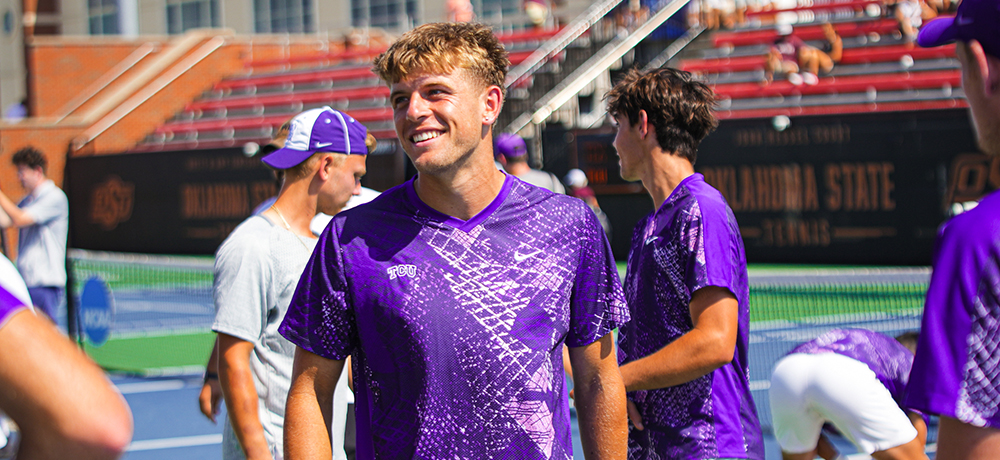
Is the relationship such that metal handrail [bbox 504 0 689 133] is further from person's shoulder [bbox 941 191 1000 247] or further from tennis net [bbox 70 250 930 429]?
person's shoulder [bbox 941 191 1000 247]

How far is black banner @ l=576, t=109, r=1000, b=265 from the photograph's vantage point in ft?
42.0

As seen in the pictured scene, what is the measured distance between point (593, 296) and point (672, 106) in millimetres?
950

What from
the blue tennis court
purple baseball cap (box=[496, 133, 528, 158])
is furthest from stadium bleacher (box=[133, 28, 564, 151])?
purple baseball cap (box=[496, 133, 528, 158])

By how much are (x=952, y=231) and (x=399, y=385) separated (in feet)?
4.18

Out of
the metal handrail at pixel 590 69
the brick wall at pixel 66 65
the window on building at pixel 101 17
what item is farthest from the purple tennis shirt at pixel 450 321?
the window on building at pixel 101 17

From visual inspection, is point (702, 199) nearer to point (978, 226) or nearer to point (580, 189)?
point (978, 226)

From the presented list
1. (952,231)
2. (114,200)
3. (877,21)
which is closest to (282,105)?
(114,200)

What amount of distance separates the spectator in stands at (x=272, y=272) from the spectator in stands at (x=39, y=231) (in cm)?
570

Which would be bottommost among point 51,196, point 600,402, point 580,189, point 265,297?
point 580,189

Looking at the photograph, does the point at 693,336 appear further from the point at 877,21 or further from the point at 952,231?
the point at 877,21

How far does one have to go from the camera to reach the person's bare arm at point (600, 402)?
2430 millimetres

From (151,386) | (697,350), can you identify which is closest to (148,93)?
(151,386)

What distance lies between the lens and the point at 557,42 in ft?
71.4

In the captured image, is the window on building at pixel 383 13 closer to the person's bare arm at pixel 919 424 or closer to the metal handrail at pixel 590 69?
the metal handrail at pixel 590 69
